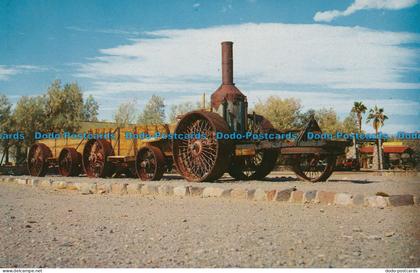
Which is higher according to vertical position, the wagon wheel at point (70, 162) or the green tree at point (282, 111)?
the green tree at point (282, 111)

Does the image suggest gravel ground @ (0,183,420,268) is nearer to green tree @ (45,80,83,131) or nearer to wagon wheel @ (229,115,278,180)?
wagon wheel @ (229,115,278,180)

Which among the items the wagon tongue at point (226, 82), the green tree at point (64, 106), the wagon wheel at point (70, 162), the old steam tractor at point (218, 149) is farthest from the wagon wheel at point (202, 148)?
the green tree at point (64, 106)

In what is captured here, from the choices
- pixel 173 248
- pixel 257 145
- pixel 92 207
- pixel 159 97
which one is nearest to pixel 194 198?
pixel 92 207

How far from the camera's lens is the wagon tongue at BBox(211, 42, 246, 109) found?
12.6 meters

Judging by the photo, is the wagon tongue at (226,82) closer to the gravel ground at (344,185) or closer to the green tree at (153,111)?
the gravel ground at (344,185)

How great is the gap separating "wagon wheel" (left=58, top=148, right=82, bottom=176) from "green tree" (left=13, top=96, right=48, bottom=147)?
2496 centimetres

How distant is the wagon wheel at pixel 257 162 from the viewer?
12.8 m

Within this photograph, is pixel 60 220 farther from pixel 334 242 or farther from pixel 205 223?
pixel 334 242

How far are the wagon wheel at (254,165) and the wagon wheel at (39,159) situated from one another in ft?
28.8

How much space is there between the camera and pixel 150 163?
42.7 ft

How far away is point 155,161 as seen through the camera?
12375mm

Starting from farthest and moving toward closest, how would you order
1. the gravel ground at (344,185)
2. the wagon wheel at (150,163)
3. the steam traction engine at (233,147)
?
the wagon wheel at (150,163), the steam traction engine at (233,147), the gravel ground at (344,185)

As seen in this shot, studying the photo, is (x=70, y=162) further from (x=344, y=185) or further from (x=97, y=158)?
(x=344, y=185)

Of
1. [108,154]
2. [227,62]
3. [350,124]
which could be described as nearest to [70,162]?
[108,154]
